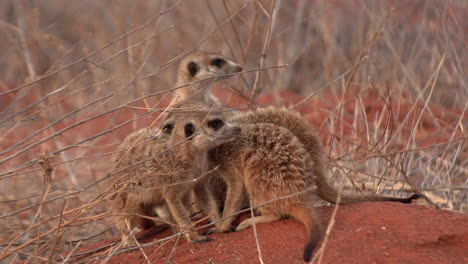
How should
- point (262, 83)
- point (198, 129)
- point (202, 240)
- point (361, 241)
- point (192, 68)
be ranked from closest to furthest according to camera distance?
point (361, 241)
point (202, 240)
point (198, 129)
point (192, 68)
point (262, 83)

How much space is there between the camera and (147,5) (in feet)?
34.9

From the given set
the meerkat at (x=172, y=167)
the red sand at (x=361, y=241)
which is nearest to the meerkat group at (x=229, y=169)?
the meerkat at (x=172, y=167)

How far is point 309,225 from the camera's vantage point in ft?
9.74

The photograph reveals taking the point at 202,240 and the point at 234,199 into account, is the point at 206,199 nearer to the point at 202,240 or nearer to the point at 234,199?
the point at 234,199

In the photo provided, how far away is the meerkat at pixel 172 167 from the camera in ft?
11.0

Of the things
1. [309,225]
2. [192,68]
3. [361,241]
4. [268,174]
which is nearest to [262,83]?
[192,68]

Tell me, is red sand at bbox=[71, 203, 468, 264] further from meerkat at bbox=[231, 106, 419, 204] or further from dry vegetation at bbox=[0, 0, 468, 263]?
dry vegetation at bbox=[0, 0, 468, 263]

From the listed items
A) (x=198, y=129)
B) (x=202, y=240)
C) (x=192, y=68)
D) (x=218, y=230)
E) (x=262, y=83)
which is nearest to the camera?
(x=202, y=240)

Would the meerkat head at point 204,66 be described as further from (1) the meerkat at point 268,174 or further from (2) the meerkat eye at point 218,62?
(1) the meerkat at point 268,174

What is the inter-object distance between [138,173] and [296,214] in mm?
843

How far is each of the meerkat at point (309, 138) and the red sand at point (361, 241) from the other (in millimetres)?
202

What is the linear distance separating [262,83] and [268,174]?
2.72 m

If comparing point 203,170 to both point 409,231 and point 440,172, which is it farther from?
point 440,172

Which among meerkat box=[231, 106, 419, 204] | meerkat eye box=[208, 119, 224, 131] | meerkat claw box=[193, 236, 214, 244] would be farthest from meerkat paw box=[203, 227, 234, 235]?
meerkat eye box=[208, 119, 224, 131]
